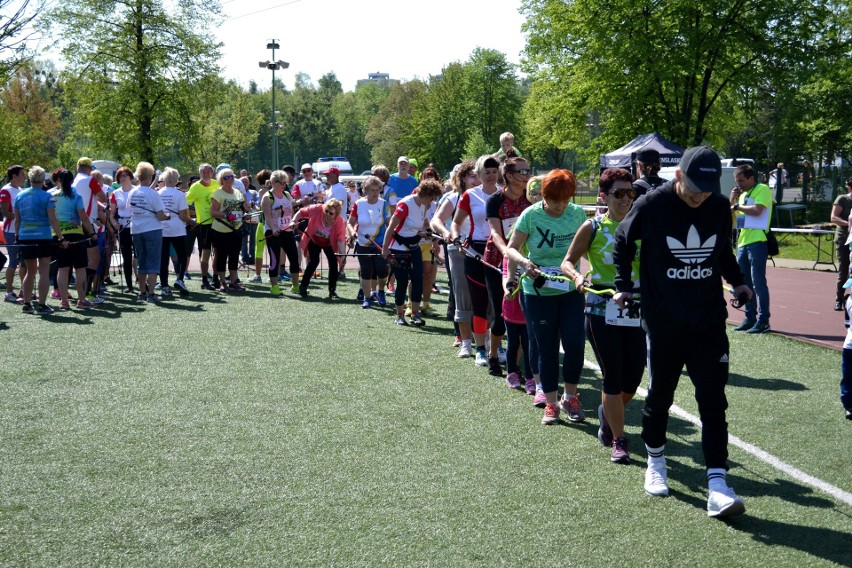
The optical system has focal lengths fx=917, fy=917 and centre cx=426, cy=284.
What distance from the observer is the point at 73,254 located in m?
13.1

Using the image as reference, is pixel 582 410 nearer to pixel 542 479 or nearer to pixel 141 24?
pixel 542 479

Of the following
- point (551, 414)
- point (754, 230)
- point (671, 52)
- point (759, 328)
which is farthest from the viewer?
point (671, 52)

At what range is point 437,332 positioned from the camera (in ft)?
37.1

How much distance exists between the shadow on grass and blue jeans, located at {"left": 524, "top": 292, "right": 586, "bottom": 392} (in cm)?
239

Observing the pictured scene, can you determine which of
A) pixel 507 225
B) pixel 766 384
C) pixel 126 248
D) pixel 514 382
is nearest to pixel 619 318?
pixel 507 225

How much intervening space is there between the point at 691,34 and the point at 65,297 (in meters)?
22.3

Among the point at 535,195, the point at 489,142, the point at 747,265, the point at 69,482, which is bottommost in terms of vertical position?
the point at 69,482

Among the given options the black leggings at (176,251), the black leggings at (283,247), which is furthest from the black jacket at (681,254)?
the black leggings at (176,251)

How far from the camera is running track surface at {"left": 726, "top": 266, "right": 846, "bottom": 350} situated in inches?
443

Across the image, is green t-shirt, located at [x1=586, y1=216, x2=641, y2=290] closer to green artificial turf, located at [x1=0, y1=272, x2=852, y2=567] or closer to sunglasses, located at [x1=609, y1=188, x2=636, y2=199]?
sunglasses, located at [x1=609, y1=188, x2=636, y2=199]

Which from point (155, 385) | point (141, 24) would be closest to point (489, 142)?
point (141, 24)

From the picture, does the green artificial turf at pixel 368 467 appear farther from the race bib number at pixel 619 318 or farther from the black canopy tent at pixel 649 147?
the black canopy tent at pixel 649 147

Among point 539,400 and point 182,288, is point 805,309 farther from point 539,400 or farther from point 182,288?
point 182,288

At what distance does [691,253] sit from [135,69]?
109ft
